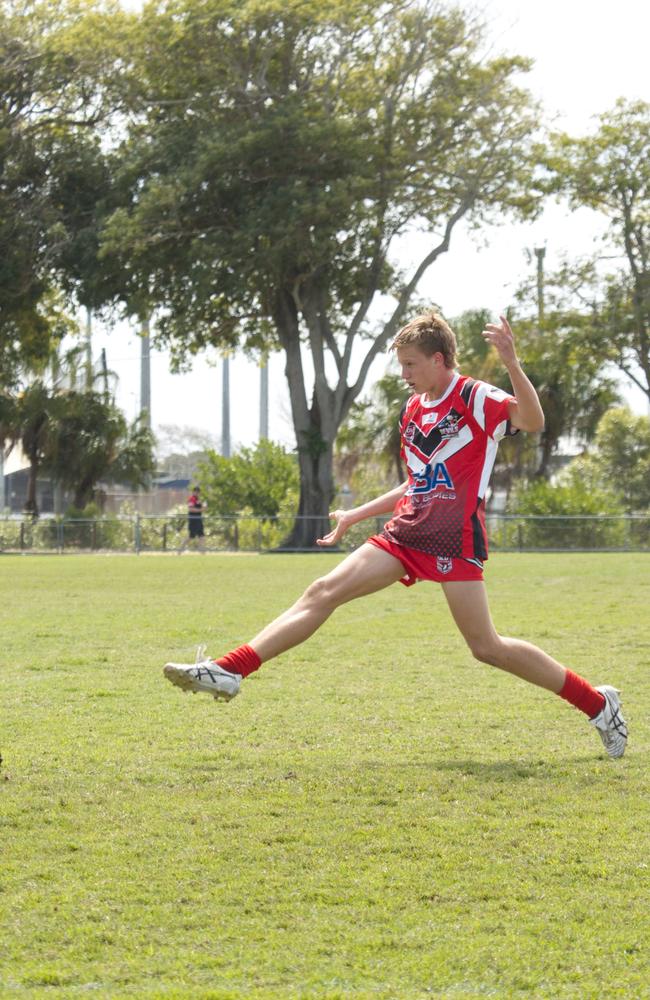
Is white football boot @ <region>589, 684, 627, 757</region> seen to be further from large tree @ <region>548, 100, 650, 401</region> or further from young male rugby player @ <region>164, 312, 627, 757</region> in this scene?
large tree @ <region>548, 100, 650, 401</region>

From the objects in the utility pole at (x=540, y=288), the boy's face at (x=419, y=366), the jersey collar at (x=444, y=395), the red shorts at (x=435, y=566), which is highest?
the utility pole at (x=540, y=288)

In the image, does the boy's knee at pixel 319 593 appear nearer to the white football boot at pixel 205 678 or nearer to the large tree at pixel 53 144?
the white football boot at pixel 205 678

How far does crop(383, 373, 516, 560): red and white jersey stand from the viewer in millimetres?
5828

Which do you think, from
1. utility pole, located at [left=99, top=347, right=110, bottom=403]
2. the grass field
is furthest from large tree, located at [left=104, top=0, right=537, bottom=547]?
the grass field

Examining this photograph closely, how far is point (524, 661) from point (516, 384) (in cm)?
125

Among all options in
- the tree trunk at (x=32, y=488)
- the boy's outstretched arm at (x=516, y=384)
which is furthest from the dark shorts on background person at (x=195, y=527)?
the boy's outstretched arm at (x=516, y=384)

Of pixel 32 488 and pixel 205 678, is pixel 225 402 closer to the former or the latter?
pixel 32 488

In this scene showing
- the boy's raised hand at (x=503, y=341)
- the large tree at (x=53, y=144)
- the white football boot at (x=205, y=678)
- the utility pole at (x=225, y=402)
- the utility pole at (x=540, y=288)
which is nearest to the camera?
the boy's raised hand at (x=503, y=341)

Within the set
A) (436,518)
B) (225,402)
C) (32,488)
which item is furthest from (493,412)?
(225,402)

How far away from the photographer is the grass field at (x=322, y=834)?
3.41 metres

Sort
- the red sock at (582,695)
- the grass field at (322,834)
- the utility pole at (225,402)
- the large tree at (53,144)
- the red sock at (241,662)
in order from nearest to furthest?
the grass field at (322,834) → the red sock at (241,662) → the red sock at (582,695) → the large tree at (53,144) → the utility pole at (225,402)

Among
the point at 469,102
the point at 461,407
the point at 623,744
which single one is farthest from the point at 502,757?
the point at 469,102

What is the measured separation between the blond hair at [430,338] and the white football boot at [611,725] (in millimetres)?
1663

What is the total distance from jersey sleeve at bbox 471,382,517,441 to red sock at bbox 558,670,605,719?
1.17 metres
